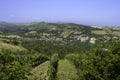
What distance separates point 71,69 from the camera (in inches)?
2913

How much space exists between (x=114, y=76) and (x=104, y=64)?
183 centimetres

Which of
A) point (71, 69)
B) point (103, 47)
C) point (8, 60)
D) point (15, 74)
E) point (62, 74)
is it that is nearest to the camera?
point (15, 74)

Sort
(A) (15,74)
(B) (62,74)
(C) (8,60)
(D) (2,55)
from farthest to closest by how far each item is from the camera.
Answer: (B) (62,74)
(C) (8,60)
(D) (2,55)
(A) (15,74)

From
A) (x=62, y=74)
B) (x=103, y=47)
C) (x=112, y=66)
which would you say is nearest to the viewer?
(x=112, y=66)

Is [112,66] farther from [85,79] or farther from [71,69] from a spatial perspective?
[71,69]

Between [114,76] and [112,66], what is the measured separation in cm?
122

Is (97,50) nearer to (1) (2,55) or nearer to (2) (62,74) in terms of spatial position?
(1) (2,55)

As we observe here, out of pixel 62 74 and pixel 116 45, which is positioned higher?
pixel 116 45

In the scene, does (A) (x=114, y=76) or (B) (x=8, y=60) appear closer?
(B) (x=8, y=60)

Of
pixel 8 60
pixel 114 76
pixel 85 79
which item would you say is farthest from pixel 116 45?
pixel 8 60

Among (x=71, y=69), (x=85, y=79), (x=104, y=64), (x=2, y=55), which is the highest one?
(x=2, y=55)

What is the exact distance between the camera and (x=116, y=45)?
2956cm

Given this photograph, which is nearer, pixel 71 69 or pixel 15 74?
pixel 15 74

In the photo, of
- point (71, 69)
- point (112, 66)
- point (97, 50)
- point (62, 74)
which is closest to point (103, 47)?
point (97, 50)
